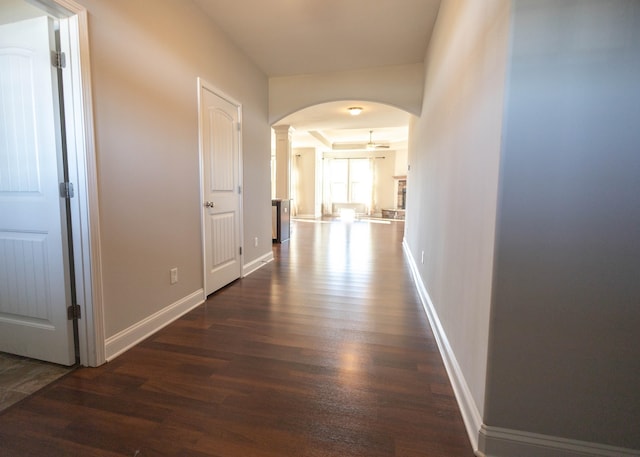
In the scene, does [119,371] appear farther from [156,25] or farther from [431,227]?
[431,227]

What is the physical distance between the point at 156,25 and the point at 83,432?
2.61 m

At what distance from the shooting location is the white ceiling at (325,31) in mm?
2709

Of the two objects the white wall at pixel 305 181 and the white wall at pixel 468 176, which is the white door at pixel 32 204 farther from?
the white wall at pixel 305 181

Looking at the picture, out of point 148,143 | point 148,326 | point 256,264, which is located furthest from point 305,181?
point 148,326

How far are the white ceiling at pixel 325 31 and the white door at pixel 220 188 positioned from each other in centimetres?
74

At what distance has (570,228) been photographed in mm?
1115

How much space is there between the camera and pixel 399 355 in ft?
6.70

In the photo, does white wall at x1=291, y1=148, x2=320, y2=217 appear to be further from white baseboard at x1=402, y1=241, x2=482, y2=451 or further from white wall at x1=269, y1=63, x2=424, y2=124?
white baseboard at x1=402, y1=241, x2=482, y2=451

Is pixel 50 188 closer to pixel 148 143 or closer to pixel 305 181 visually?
pixel 148 143

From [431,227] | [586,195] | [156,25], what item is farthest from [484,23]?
[156,25]

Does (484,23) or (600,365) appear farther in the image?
(484,23)


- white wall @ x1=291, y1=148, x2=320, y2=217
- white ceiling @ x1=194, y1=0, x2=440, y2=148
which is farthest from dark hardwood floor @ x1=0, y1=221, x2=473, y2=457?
white wall @ x1=291, y1=148, x2=320, y2=217

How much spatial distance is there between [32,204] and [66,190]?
0.79 feet

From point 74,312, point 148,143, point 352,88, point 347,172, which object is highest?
point 352,88
